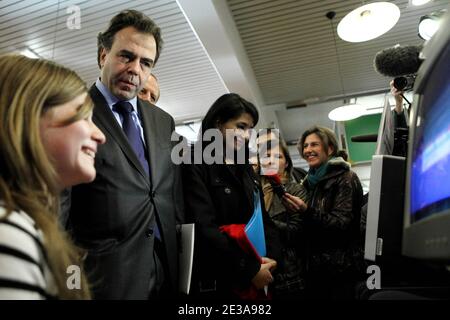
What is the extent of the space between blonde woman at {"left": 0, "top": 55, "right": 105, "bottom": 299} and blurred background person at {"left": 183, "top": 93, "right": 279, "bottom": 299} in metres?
0.66

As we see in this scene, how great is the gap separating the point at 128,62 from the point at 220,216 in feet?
2.60

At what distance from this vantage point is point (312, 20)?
4.74m

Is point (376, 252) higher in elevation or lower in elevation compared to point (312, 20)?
lower

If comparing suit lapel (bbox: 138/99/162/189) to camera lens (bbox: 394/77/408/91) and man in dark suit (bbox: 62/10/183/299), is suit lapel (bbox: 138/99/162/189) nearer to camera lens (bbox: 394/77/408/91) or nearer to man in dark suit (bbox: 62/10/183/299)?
man in dark suit (bbox: 62/10/183/299)

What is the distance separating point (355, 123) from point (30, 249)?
7.46 meters

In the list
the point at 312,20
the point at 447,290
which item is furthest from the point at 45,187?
the point at 312,20

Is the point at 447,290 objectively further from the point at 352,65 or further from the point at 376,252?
the point at 352,65

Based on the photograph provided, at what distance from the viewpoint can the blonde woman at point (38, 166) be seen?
520 mm

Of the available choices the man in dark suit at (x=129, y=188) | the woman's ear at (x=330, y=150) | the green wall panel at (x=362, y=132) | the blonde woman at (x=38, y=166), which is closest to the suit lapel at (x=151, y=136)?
the man in dark suit at (x=129, y=188)

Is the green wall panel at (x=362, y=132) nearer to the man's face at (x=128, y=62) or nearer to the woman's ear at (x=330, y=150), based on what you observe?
the woman's ear at (x=330, y=150)

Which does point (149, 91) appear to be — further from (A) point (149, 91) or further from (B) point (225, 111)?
(B) point (225, 111)

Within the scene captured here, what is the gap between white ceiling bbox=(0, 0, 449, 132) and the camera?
443 centimetres

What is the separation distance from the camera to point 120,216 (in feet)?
3.51
